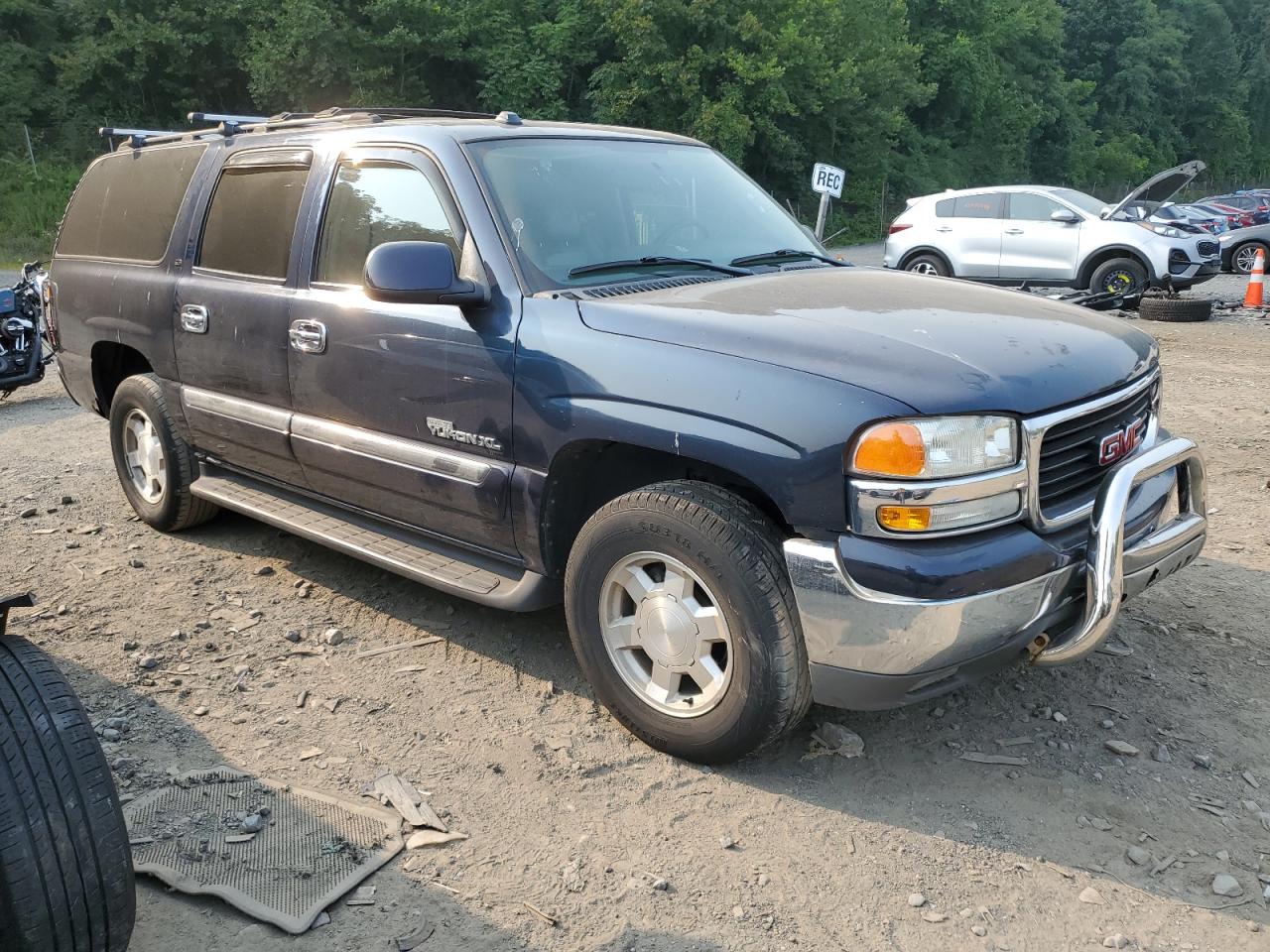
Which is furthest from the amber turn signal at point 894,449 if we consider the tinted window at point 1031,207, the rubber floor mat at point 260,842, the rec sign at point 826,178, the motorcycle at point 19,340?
the tinted window at point 1031,207

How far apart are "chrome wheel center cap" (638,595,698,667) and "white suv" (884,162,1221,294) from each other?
40.6 feet

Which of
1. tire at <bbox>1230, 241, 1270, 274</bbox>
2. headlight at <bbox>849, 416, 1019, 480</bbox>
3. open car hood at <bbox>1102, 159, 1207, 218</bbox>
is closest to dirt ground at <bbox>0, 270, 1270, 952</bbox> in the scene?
headlight at <bbox>849, 416, 1019, 480</bbox>

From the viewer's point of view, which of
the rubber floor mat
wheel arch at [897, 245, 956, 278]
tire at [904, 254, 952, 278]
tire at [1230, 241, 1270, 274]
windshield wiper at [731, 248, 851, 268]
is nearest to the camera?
the rubber floor mat

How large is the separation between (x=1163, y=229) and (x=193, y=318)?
13594mm

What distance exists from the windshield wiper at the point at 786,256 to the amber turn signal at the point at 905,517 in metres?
1.55

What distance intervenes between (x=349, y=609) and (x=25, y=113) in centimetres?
2792

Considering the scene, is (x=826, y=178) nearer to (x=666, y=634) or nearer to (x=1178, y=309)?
(x=1178, y=309)

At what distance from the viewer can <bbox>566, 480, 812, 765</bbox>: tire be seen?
2967mm

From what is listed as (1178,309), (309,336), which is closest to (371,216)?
(309,336)

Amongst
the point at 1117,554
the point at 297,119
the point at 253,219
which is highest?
the point at 297,119

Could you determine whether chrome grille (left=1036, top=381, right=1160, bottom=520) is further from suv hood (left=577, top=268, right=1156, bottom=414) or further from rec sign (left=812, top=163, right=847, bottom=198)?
rec sign (left=812, top=163, right=847, bottom=198)

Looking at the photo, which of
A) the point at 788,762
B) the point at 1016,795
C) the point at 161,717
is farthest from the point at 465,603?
the point at 1016,795

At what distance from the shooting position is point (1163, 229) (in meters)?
14.6

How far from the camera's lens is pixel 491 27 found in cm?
3070
